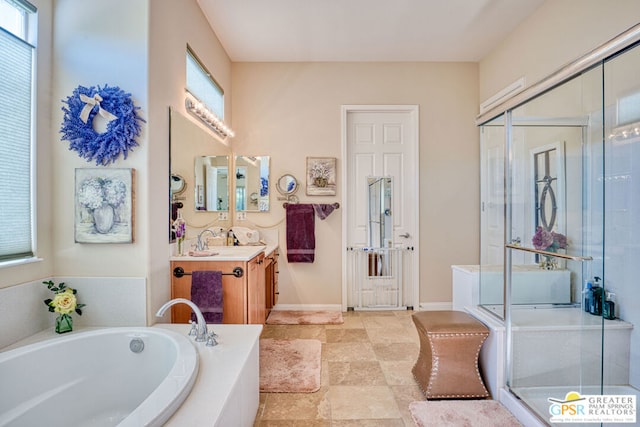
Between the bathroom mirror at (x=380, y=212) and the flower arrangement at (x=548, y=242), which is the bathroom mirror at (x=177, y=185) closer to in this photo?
the bathroom mirror at (x=380, y=212)

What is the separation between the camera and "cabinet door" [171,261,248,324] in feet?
6.99

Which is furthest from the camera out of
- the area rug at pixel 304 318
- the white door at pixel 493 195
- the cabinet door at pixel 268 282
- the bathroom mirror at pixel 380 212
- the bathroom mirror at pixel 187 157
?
the bathroom mirror at pixel 380 212

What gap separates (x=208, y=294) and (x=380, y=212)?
7.49 feet

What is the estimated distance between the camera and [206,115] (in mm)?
2732

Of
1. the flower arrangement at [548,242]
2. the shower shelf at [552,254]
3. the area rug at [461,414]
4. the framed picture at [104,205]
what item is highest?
the framed picture at [104,205]

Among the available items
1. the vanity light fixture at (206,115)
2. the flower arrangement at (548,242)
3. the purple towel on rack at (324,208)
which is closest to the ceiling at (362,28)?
the vanity light fixture at (206,115)

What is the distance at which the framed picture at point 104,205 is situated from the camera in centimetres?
184

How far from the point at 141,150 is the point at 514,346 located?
104 inches

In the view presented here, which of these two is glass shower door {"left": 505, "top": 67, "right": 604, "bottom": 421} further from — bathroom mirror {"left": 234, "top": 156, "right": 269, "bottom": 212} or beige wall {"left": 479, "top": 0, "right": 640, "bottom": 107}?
bathroom mirror {"left": 234, "top": 156, "right": 269, "bottom": 212}

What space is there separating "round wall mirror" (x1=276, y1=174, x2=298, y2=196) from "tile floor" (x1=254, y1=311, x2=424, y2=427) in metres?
1.51

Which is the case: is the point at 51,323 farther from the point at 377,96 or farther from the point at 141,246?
the point at 377,96

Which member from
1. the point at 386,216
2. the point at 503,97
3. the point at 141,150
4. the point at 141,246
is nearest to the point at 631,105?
the point at 503,97

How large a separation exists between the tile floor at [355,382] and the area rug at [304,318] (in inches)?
3.2

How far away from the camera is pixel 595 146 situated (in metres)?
1.86
